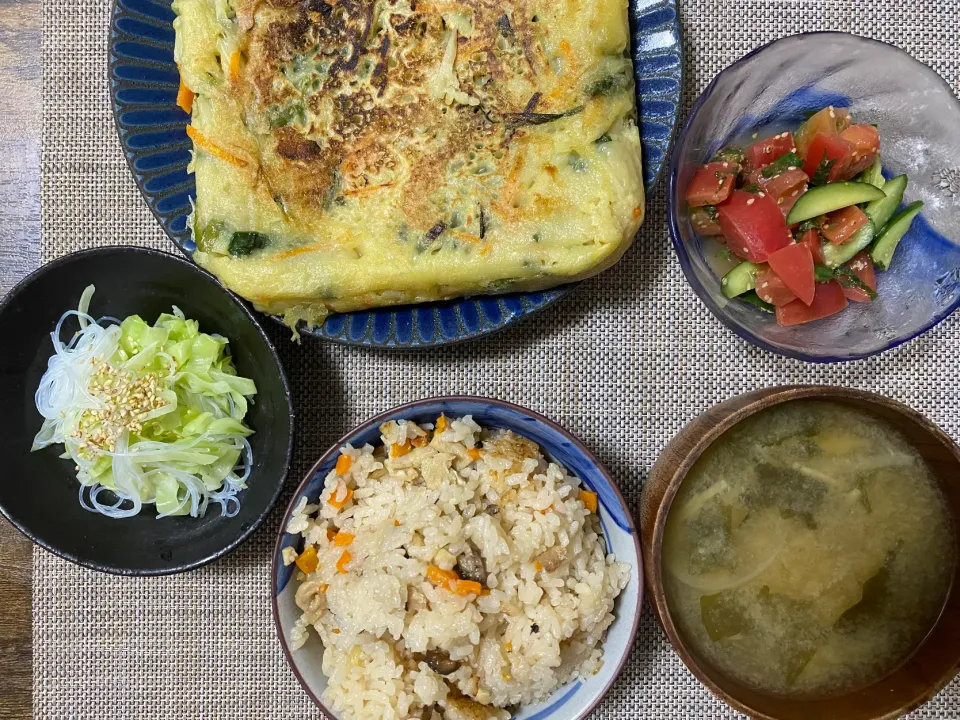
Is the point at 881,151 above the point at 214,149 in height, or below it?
below

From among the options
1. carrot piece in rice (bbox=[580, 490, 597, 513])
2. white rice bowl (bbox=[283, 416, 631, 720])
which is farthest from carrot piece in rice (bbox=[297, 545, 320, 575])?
carrot piece in rice (bbox=[580, 490, 597, 513])

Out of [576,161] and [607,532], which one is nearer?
[576,161]

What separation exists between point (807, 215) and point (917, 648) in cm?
115

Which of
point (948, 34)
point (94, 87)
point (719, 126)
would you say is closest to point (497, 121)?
point (719, 126)

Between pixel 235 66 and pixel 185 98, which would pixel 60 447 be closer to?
pixel 185 98

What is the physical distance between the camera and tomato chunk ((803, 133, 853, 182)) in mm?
1894

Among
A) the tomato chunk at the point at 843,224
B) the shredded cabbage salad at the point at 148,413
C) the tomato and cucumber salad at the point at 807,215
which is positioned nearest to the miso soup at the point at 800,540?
the tomato and cucumber salad at the point at 807,215

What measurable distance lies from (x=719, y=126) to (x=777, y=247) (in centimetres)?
37

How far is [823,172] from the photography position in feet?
6.33

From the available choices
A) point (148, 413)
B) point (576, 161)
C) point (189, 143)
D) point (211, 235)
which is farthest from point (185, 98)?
point (576, 161)

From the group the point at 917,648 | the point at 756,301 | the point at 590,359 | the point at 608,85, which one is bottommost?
the point at 917,648

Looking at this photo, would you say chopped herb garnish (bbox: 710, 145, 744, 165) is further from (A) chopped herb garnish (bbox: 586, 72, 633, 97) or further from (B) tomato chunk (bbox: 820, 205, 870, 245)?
(A) chopped herb garnish (bbox: 586, 72, 633, 97)

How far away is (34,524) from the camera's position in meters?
2.00

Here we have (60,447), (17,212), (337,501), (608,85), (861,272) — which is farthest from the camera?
(17,212)
